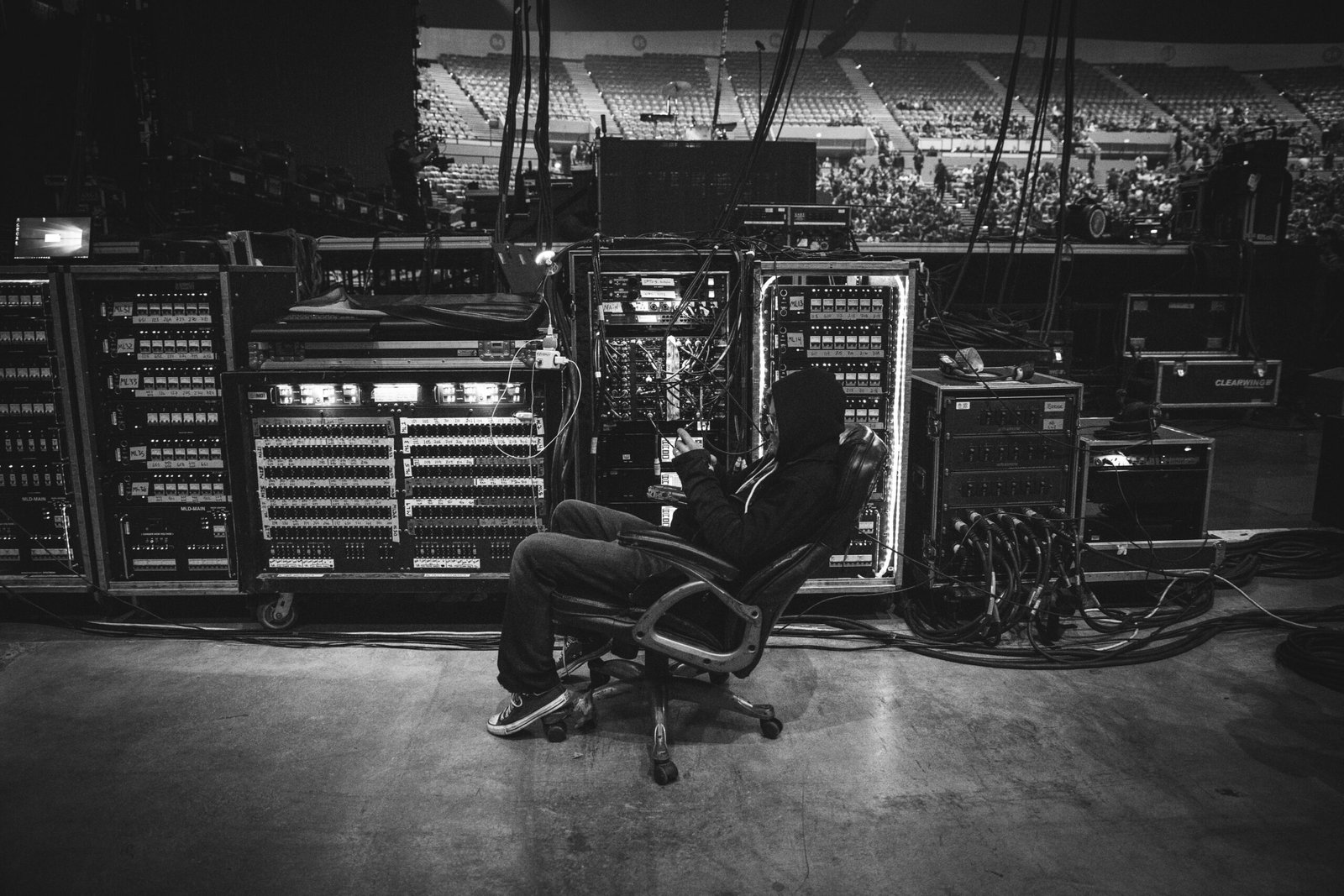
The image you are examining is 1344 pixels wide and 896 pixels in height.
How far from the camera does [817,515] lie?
2.50 meters

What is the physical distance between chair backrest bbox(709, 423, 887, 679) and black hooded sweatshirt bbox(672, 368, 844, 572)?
0.03 metres

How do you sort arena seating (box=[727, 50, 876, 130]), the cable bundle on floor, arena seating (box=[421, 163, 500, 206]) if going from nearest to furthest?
the cable bundle on floor < arena seating (box=[421, 163, 500, 206]) < arena seating (box=[727, 50, 876, 130])

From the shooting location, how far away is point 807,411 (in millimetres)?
2525

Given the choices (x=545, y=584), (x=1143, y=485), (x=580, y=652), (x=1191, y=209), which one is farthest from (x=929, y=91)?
(x=545, y=584)

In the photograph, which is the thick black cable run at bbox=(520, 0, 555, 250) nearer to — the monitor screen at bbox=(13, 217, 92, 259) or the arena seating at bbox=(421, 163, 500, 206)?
the monitor screen at bbox=(13, 217, 92, 259)

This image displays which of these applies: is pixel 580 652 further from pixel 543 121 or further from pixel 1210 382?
pixel 1210 382

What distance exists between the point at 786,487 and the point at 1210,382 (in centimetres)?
784

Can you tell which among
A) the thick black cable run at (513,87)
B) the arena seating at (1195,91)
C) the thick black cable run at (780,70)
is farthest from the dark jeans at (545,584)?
the arena seating at (1195,91)

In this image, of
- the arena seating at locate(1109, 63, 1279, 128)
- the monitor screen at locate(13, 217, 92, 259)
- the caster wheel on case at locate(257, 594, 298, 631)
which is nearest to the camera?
the monitor screen at locate(13, 217, 92, 259)

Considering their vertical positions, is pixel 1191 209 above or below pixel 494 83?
below

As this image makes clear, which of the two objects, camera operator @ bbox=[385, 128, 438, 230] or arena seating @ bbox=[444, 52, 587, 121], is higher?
arena seating @ bbox=[444, 52, 587, 121]

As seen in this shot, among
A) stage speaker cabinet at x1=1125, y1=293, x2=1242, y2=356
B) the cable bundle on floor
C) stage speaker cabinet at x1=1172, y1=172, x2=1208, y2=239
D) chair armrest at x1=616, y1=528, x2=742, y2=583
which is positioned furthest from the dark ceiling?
chair armrest at x1=616, y1=528, x2=742, y2=583

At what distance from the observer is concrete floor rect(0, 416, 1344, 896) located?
2127mm

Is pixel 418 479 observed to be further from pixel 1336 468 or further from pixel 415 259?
pixel 1336 468
